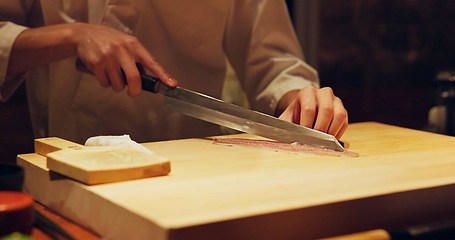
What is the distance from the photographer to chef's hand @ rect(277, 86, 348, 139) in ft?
4.33

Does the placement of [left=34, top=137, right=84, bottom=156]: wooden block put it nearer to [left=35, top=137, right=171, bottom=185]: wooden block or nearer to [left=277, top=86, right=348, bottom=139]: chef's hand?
[left=35, top=137, right=171, bottom=185]: wooden block

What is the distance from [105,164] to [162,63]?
72 centimetres

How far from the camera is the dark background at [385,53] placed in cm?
264

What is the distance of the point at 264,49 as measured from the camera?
1.75 meters

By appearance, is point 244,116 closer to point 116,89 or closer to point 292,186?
point 116,89

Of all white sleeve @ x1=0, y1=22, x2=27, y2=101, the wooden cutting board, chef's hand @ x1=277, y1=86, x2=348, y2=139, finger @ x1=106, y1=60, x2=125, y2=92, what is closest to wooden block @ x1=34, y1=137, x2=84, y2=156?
the wooden cutting board

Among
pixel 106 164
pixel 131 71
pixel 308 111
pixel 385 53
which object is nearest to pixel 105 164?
pixel 106 164

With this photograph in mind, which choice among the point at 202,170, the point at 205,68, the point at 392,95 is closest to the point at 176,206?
the point at 202,170

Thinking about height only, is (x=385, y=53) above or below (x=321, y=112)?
below

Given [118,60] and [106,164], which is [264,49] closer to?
[118,60]

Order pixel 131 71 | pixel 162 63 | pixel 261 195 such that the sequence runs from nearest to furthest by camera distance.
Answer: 1. pixel 261 195
2. pixel 131 71
3. pixel 162 63

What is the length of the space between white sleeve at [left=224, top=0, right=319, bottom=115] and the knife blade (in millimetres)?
372

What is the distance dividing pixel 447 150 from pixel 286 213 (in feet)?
1.58

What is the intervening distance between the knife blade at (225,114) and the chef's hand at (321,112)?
0.04 m
